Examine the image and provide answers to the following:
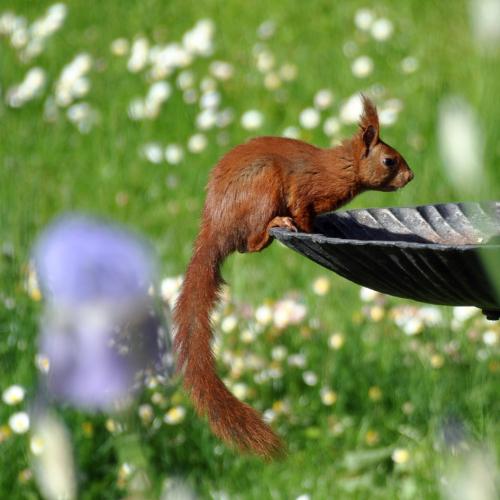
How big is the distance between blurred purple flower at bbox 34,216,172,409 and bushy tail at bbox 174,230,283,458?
2.15ft

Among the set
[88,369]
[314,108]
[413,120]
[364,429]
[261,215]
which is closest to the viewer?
[261,215]

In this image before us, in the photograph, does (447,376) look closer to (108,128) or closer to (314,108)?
(314,108)

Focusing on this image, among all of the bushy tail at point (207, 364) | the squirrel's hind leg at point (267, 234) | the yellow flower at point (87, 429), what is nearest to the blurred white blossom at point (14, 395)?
the yellow flower at point (87, 429)

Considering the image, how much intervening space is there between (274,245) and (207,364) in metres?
1.88

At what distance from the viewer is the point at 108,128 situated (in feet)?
13.6

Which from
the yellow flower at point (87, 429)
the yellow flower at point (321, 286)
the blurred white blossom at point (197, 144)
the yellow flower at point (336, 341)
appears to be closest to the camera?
the yellow flower at point (87, 429)

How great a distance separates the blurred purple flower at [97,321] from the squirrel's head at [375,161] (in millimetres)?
725

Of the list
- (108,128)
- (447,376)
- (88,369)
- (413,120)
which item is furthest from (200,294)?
(108,128)

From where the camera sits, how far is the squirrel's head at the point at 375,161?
1.51m

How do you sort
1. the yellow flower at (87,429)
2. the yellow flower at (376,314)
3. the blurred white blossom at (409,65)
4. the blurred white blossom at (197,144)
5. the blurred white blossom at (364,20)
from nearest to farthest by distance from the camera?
1. the yellow flower at (87,429)
2. the yellow flower at (376,314)
3. the blurred white blossom at (197,144)
4. the blurred white blossom at (409,65)
5. the blurred white blossom at (364,20)

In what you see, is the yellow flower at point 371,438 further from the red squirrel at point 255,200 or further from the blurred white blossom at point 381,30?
the blurred white blossom at point 381,30

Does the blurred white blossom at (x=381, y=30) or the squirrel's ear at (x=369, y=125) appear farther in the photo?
the blurred white blossom at (x=381, y=30)

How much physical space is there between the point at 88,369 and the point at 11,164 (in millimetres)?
1815

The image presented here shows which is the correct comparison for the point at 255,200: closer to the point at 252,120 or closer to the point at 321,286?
the point at 321,286
